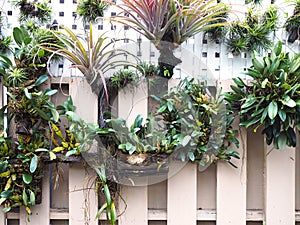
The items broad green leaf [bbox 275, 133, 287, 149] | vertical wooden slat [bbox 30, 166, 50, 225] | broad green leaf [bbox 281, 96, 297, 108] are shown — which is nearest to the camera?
broad green leaf [bbox 281, 96, 297, 108]

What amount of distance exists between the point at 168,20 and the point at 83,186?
2.60ft

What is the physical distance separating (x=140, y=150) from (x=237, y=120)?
18.1 inches

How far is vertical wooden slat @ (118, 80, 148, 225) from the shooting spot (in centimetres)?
160

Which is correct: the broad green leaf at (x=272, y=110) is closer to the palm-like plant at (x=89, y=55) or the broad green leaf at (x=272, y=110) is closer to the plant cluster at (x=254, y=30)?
the plant cluster at (x=254, y=30)

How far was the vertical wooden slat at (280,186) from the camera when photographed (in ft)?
5.27

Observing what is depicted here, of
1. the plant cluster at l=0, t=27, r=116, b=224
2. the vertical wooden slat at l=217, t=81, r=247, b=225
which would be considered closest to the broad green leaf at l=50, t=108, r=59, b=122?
the plant cluster at l=0, t=27, r=116, b=224

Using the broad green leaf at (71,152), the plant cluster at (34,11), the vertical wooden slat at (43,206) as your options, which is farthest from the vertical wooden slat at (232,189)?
the plant cluster at (34,11)

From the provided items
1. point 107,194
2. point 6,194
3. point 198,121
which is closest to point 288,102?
point 198,121

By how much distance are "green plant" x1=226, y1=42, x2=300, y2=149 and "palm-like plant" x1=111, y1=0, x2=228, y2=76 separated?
274 mm

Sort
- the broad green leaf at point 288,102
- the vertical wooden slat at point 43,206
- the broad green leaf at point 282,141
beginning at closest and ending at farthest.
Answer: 1. the broad green leaf at point 288,102
2. the broad green leaf at point 282,141
3. the vertical wooden slat at point 43,206

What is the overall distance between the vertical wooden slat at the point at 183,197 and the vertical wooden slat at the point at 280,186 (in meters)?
0.32

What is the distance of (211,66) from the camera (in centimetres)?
173

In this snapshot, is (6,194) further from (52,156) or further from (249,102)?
(249,102)

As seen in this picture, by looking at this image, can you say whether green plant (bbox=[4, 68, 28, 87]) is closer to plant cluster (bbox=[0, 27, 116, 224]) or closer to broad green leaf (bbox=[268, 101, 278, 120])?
plant cluster (bbox=[0, 27, 116, 224])
